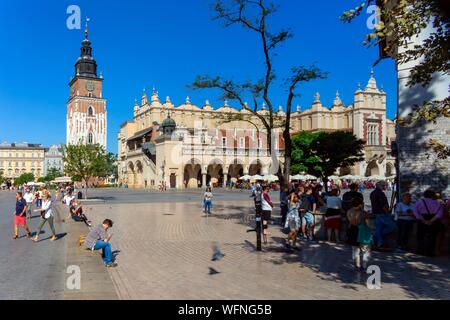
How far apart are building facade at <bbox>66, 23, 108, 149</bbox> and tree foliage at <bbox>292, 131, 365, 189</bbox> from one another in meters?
68.3

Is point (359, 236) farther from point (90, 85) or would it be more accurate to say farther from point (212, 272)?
point (90, 85)

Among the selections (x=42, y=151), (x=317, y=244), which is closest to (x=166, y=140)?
(x=317, y=244)

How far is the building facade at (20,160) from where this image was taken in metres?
137

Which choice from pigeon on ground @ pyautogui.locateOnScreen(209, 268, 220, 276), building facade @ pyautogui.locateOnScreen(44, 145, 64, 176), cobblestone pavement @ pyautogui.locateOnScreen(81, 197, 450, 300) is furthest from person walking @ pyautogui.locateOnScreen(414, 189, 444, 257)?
building facade @ pyautogui.locateOnScreen(44, 145, 64, 176)

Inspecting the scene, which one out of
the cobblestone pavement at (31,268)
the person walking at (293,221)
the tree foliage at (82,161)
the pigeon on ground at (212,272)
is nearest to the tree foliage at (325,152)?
the tree foliage at (82,161)

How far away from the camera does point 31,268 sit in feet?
29.1

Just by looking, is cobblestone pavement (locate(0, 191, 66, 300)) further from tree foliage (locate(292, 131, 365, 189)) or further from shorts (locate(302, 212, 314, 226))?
tree foliage (locate(292, 131, 365, 189))

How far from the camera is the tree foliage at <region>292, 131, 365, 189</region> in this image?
36.9 meters

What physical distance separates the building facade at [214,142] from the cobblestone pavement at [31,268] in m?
44.6

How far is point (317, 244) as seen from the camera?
39.1 feet

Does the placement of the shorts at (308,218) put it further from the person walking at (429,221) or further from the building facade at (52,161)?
the building facade at (52,161)

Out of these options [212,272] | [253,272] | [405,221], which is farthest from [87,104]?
[253,272]

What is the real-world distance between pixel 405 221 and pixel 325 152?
27.6m
